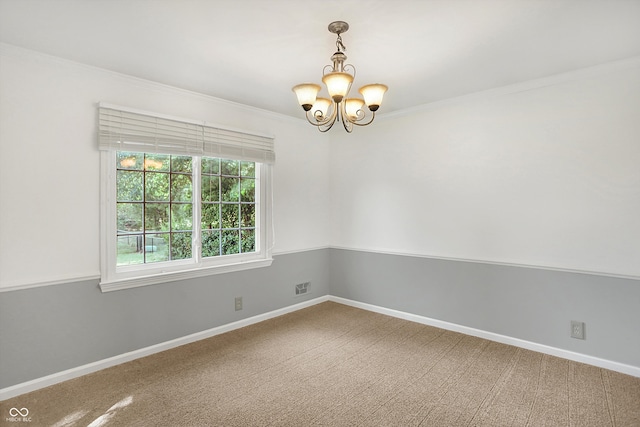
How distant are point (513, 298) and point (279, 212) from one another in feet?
8.87

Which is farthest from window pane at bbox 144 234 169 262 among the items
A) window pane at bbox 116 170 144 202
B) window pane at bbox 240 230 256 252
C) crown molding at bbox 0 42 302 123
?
crown molding at bbox 0 42 302 123

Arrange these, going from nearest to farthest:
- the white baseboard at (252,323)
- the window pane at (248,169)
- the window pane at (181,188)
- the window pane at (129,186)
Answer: the white baseboard at (252,323), the window pane at (129,186), the window pane at (181,188), the window pane at (248,169)

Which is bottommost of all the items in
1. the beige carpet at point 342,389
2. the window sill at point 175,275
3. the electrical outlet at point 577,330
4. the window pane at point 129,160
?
the beige carpet at point 342,389

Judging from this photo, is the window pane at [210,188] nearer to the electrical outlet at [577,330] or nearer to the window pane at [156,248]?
the window pane at [156,248]

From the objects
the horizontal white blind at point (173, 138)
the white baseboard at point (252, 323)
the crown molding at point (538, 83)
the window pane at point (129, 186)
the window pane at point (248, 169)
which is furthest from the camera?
the window pane at point (248, 169)

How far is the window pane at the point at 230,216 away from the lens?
3734mm

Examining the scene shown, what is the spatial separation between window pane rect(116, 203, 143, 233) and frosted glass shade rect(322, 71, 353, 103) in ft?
6.84

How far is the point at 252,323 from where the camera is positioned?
12.7 ft

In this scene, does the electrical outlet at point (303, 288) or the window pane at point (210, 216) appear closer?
the window pane at point (210, 216)

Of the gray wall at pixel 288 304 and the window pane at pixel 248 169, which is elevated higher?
the window pane at pixel 248 169

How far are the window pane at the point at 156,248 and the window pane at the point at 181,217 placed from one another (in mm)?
141

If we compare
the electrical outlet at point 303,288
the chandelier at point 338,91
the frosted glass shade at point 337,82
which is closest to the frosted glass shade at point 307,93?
the chandelier at point 338,91

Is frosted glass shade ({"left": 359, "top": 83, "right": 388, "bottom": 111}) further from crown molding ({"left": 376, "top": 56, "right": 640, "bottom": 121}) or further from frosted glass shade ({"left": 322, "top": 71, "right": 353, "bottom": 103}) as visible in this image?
crown molding ({"left": 376, "top": 56, "right": 640, "bottom": 121})

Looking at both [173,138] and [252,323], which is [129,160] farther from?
[252,323]
